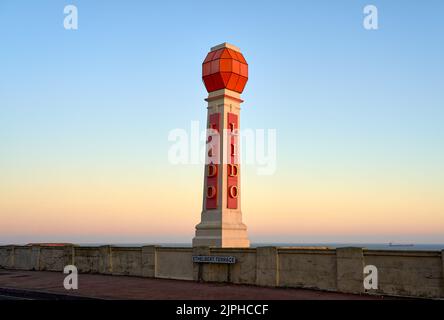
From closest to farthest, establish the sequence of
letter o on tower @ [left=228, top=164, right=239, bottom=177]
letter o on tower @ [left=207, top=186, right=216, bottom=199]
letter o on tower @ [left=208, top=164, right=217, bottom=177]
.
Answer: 1. letter o on tower @ [left=207, top=186, right=216, bottom=199]
2. letter o on tower @ [left=208, top=164, right=217, bottom=177]
3. letter o on tower @ [left=228, top=164, right=239, bottom=177]

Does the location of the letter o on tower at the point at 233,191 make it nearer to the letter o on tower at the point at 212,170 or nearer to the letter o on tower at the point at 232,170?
the letter o on tower at the point at 232,170

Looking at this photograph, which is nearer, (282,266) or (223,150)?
(282,266)

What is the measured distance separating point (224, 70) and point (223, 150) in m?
5.22

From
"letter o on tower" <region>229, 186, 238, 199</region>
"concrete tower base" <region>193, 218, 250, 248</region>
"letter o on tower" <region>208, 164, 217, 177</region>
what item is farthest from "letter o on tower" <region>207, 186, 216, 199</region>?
"concrete tower base" <region>193, 218, 250, 248</region>

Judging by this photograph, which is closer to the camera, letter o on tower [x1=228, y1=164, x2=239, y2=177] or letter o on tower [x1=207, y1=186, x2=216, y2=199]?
letter o on tower [x1=207, y1=186, x2=216, y2=199]

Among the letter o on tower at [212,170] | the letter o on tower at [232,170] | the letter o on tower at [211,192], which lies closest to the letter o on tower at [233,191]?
the letter o on tower at [232,170]

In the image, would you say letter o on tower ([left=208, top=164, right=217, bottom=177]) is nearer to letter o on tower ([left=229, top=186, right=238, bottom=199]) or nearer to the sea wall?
letter o on tower ([left=229, top=186, right=238, bottom=199])

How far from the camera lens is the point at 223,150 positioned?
3044cm

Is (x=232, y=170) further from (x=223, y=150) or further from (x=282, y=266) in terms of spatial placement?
(x=282, y=266)

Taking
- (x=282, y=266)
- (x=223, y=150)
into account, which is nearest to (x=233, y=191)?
(x=223, y=150)

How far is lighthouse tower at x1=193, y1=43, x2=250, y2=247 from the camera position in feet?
98.6
